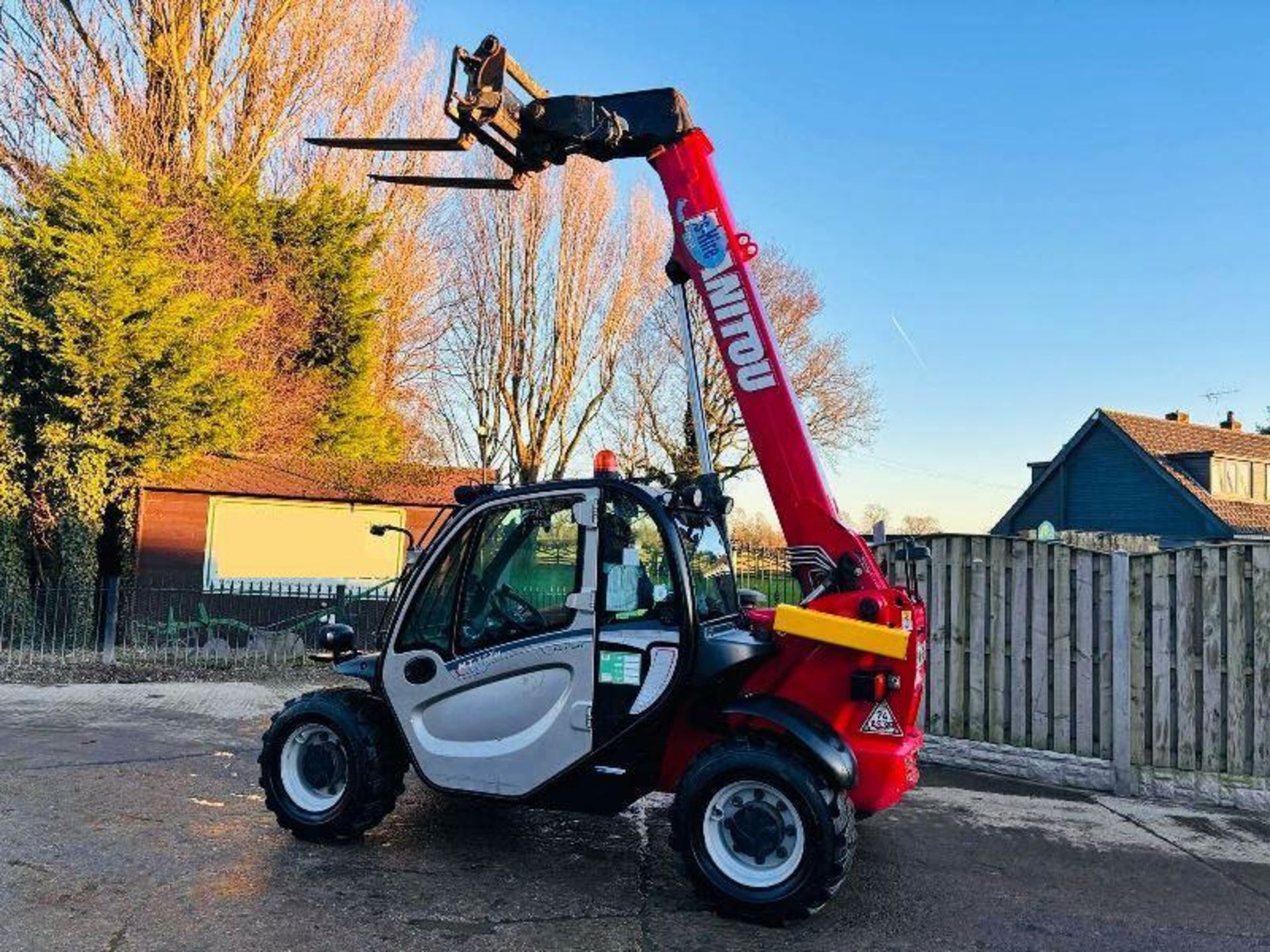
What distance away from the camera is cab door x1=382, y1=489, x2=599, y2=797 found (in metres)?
4.65

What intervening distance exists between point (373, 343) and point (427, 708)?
52.3ft

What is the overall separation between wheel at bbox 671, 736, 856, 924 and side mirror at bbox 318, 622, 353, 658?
2276mm

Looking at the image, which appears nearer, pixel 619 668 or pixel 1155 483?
pixel 619 668

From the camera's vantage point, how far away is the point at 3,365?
12922 millimetres

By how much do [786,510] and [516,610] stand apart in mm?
1550

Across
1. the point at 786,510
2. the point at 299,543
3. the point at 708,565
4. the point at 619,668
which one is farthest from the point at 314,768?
the point at 299,543

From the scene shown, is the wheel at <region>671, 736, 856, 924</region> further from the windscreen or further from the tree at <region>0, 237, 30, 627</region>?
the tree at <region>0, 237, 30, 627</region>

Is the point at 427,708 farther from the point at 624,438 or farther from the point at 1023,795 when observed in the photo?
the point at 624,438

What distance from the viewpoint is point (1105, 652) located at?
699 centimetres

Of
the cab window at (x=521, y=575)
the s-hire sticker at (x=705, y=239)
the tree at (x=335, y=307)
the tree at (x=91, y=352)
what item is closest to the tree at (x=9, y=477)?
the tree at (x=91, y=352)

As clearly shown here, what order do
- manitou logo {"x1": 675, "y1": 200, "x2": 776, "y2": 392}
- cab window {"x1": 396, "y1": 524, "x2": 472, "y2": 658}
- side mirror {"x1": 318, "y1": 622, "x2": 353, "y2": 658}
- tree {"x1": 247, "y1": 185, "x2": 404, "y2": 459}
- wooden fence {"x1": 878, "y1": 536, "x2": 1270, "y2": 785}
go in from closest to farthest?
cab window {"x1": 396, "y1": 524, "x2": 472, "y2": 658} < manitou logo {"x1": 675, "y1": 200, "x2": 776, "y2": 392} < side mirror {"x1": 318, "y1": 622, "x2": 353, "y2": 658} < wooden fence {"x1": 878, "y1": 536, "x2": 1270, "y2": 785} < tree {"x1": 247, "y1": 185, "x2": 404, "y2": 459}

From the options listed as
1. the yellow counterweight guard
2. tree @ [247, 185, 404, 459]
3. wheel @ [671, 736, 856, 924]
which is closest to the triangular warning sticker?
the yellow counterweight guard

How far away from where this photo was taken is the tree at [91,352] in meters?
12.9

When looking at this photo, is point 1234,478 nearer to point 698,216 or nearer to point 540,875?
point 698,216
